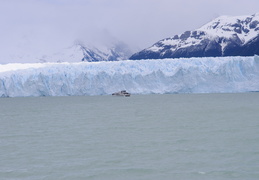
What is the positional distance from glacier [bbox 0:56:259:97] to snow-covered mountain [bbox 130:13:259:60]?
5546 centimetres

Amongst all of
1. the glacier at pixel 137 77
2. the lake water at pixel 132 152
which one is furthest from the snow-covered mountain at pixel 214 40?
the lake water at pixel 132 152

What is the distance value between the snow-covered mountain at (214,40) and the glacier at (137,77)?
55.5 meters

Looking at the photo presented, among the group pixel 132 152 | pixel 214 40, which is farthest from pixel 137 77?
pixel 214 40

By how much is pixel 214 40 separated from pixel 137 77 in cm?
6979

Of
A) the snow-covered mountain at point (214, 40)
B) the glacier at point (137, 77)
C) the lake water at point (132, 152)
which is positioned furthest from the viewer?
the snow-covered mountain at point (214, 40)

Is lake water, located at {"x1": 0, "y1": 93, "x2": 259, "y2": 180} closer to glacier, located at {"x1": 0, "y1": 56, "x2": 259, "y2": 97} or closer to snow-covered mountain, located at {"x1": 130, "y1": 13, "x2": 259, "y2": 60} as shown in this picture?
glacier, located at {"x1": 0, "y1": 56, "x2": 259, "y2": 97}

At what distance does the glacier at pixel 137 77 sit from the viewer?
4094 centimetres

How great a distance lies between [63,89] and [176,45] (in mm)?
76267

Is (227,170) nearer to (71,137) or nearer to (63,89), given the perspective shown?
(71,137)

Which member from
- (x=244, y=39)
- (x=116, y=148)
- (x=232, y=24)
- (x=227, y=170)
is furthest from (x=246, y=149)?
(x=232, y=24)

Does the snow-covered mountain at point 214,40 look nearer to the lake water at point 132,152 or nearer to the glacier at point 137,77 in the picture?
the glacier at point 137,77

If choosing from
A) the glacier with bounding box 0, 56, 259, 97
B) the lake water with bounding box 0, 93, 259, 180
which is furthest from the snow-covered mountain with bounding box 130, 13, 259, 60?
the lake water with bounding box 0, 93, 259, 180

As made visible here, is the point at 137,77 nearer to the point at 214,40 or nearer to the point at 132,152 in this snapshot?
the point at 132,152

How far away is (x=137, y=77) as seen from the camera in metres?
42.0
